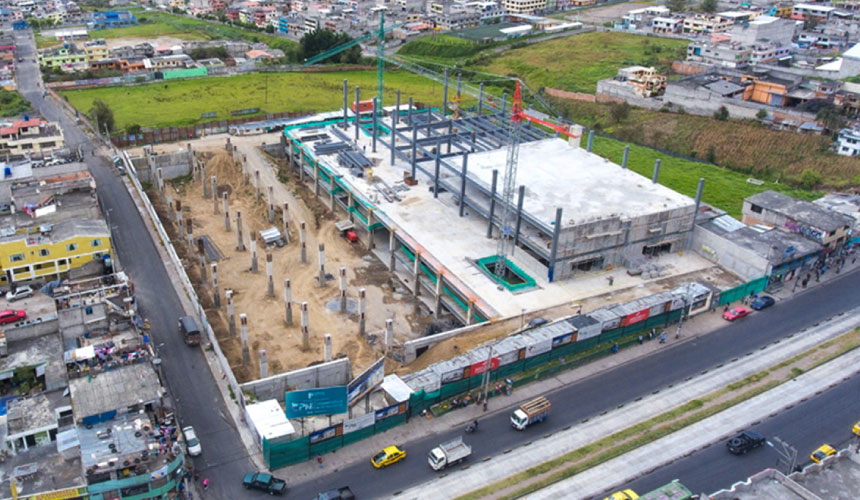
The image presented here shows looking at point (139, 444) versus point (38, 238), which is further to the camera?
point (38, 238)

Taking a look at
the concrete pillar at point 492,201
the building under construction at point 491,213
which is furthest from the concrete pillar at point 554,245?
the concrete pillar at point 492,201

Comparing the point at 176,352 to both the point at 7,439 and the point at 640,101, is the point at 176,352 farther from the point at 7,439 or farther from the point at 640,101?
the point at 640,101

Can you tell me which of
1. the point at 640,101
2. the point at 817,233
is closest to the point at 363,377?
the point at 817,233

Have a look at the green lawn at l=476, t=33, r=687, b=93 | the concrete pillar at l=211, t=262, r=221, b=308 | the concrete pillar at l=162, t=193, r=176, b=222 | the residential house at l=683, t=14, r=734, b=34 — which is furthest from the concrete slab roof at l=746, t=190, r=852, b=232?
the residential house at l=683, t=14, r=734, b=34

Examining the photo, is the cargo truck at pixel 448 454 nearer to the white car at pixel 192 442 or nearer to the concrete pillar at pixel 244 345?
the white car at pixel 192 442

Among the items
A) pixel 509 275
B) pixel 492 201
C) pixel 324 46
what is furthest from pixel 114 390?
pixel 324 46

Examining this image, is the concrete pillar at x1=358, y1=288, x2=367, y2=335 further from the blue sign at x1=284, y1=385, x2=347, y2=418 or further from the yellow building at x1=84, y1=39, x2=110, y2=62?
the yellow building at x1=84, y1=39, x2=110, y2=62
